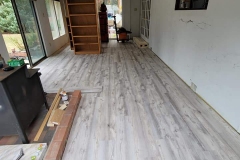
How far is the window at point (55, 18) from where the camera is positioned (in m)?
5.42

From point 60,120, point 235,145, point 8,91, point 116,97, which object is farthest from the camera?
point 116,97

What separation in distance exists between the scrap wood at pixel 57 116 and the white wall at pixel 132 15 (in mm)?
6049

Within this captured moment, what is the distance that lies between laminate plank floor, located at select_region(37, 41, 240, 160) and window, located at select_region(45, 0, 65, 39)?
124 inches

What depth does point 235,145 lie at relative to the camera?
4.97ft

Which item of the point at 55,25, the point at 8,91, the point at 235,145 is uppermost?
the point at 55,25

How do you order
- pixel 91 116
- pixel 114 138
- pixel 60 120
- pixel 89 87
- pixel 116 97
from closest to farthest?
pixel 114 138 → pixel 60 120 → pixel 91 116 → pixel 116 97 → pixel 89 87

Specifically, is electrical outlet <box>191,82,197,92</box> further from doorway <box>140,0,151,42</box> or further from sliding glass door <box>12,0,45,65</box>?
sliding glass door <box>12,0,45,65</box>

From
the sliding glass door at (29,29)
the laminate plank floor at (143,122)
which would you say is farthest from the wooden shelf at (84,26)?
the laminate plank floor at (143,122)

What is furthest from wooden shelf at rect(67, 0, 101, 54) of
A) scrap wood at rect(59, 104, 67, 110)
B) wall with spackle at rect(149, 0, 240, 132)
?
scrap wood at rect(59, 104, 67, 110)

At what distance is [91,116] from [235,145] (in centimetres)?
165

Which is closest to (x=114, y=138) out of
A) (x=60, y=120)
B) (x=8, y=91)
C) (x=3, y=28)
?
(x=60, y=120)

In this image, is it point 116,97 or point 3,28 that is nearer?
point 116,97

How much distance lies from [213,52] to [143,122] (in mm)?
1342

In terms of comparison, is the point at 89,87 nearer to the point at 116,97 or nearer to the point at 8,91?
the point at 116,97
